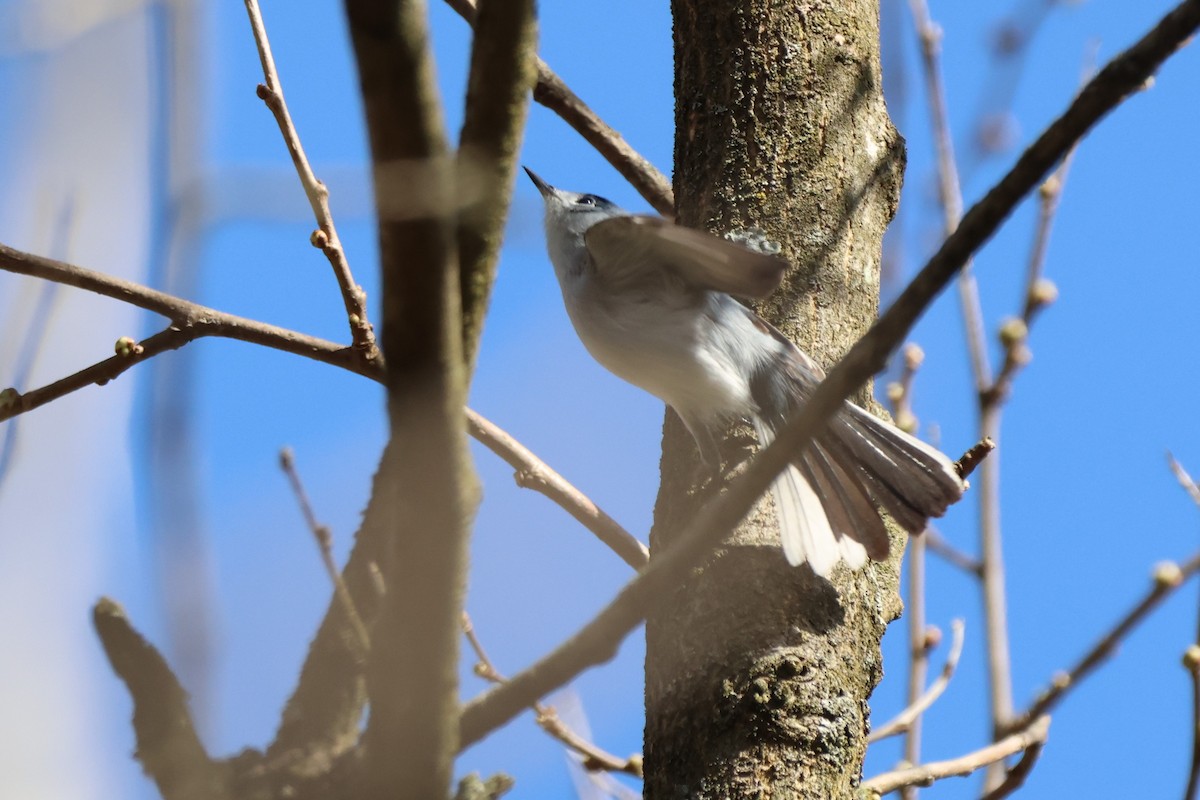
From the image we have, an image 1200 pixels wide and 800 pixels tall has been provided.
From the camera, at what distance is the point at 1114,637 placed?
1988mm

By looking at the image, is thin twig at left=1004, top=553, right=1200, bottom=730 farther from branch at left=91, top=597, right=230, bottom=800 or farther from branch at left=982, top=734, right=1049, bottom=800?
branch at left=91, top=597, right=230, bottom=800

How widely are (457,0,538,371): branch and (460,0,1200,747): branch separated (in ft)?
0.96

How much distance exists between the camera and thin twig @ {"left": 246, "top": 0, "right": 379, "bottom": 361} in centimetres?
189

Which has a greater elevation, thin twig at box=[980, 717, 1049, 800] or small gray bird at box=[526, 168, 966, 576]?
small gray bird at box=[526, 168, 966, 576]

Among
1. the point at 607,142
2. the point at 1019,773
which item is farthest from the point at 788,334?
the point at 1019,773

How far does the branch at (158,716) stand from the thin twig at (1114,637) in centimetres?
152

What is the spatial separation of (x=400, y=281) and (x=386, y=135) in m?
0.12

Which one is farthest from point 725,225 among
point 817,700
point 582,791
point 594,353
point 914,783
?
point 582,791

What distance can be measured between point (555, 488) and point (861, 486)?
671mm

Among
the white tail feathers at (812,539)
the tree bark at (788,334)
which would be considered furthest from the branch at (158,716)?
the white tail feathers at (812,539)

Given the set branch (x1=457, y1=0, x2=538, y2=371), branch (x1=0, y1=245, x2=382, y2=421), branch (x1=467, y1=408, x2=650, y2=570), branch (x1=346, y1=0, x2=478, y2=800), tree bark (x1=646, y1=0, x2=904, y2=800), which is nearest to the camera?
branch (x1=346, y1=0, x2=478, y2=800)

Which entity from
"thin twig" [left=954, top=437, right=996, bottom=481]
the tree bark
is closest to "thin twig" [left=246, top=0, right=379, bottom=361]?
the tree bark

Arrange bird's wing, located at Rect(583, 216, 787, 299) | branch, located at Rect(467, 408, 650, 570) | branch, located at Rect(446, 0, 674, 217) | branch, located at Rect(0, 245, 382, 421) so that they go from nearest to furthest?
branch, located at Rect(0, 245, 382, 421)
bird's wing, located at Rect(583, 216, 787, 299)
branch, located at Rect(467, 408, 650, 570)
branch, located at Rect(446, 0, 674, 217)

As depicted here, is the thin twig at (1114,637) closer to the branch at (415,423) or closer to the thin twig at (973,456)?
the thin twig at (973,456)
